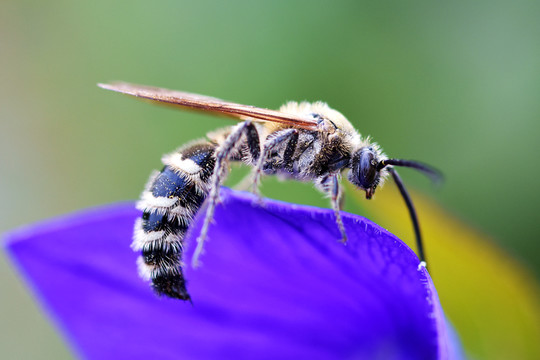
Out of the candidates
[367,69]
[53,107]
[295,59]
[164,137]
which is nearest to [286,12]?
[295,59]

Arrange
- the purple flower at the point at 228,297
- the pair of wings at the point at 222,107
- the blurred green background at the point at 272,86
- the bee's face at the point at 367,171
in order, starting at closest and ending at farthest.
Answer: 1. the purple flower at the point at 228,297
2. the pair of wings at the point at 222,107
3. the bee's face at the point at 367,171
4. the blurred green background at the point at 272,86

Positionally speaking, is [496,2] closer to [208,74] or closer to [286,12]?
[286,12]

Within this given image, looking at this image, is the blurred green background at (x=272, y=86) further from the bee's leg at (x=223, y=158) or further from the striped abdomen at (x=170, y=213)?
the striped abdomen at (x=170, y=213)

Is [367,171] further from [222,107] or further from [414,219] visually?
[222,107]

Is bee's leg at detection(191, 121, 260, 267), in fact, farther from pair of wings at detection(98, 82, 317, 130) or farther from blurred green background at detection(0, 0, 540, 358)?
blurred green background at detection(0, 0, 540, 358)

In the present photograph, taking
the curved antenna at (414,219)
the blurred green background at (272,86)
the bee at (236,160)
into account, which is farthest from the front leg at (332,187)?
the blurred green background at (272,86)
